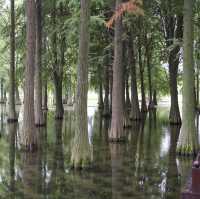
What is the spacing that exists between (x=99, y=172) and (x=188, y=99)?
482cm

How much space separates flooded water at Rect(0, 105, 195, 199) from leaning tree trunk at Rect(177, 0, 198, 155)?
25.5 inches

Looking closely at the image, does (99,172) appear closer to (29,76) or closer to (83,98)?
(83,98)

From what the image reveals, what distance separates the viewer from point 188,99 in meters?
14.2

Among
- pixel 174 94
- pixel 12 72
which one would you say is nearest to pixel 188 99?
pixel 174 94

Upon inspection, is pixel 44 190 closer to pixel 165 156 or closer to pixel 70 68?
pixel 165 156

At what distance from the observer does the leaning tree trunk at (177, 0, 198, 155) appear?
45.5 ft

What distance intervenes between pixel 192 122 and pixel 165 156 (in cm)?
149

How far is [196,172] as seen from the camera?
5156 millimetres

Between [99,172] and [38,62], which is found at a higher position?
[38,62]

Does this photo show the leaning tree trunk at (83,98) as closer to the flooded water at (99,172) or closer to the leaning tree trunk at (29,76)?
the flooded water at (99,172)

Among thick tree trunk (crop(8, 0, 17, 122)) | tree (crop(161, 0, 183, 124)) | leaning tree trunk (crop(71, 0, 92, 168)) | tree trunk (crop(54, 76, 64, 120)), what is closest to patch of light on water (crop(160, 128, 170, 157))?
leaning tree trunk (crop(71, 0, 92, 168))

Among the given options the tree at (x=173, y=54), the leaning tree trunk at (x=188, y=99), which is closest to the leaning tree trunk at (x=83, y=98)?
the leaning tree trunk at (x=188, y=99)

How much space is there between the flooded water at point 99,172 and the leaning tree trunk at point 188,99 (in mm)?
649

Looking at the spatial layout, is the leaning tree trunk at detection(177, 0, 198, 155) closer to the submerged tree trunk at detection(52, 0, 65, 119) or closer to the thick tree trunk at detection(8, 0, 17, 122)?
the thick tree trunk at detection(8, 0, 17, 122)
